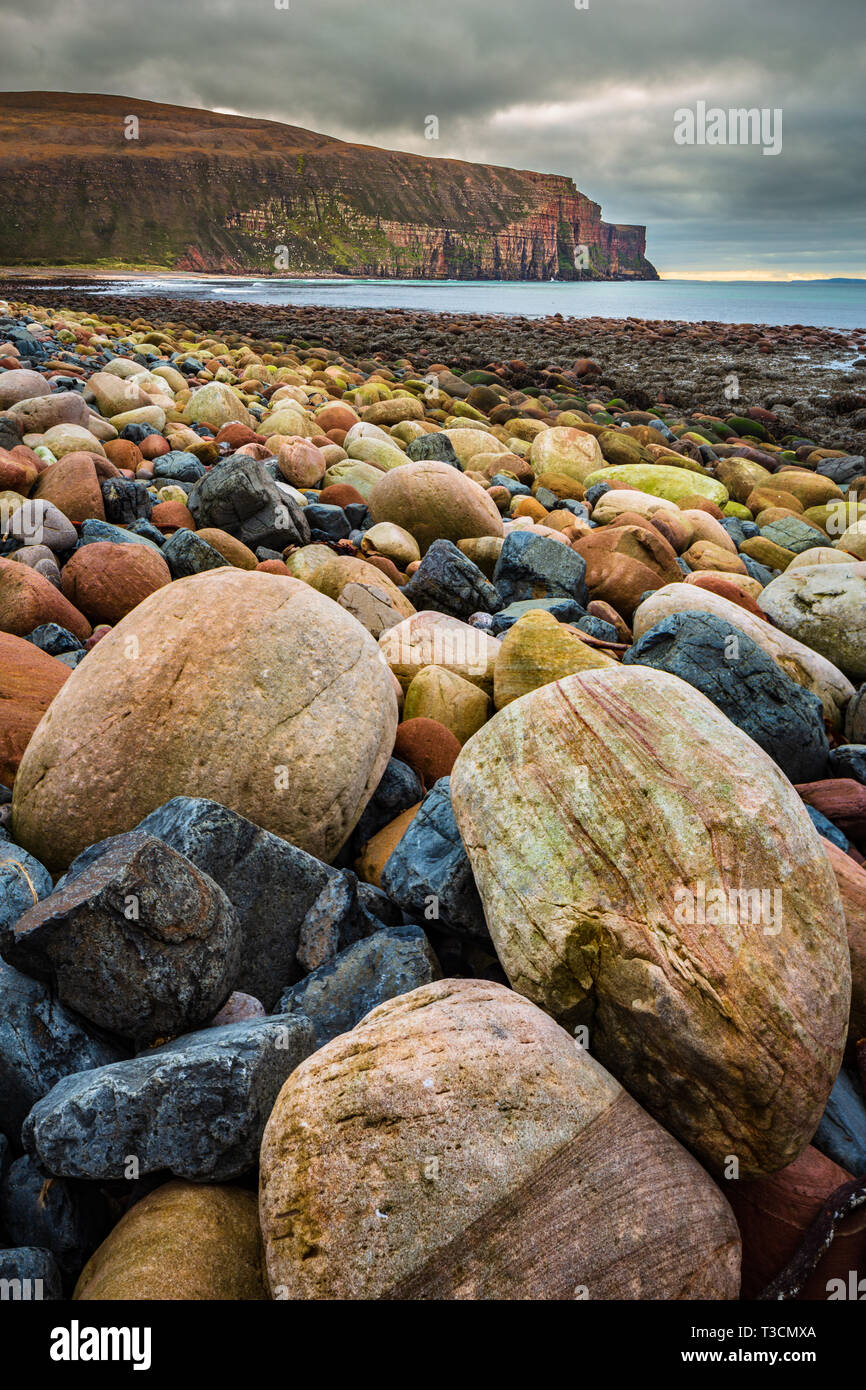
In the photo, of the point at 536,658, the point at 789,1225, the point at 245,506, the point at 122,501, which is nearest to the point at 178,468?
the point at 122,501

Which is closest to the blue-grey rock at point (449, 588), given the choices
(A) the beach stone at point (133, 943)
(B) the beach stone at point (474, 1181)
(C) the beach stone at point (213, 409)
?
(A) the beach stone at point (133, 943)

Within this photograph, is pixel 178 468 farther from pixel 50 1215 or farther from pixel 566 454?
pixel 50 1215

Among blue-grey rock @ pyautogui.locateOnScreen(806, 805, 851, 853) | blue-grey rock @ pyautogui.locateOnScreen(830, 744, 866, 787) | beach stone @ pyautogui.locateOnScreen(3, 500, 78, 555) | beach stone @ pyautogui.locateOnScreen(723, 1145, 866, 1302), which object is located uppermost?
beach stone @ pyautogui.locateOnScreen(3, 500, 78, 555)

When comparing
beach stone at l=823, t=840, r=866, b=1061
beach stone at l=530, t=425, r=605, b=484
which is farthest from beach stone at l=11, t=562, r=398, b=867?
beach stone at l=530, t=425, r=605, b=484

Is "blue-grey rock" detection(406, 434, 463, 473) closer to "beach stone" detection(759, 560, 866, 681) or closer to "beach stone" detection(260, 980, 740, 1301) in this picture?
"beach stone" detection(759, 560, 866, 681)

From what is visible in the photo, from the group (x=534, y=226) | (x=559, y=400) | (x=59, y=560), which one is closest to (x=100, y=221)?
(x=534, y=226)

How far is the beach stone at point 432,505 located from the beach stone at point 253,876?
5001 mm

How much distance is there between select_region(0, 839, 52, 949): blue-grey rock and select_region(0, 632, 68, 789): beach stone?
2.27ft

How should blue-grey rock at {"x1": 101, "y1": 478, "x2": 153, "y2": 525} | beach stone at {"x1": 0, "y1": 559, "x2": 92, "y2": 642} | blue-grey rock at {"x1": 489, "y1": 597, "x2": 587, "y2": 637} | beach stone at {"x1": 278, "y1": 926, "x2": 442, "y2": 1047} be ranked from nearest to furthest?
beach stone at {"x1": 278, "y1": 926, "x2": 442, "y2": 1047}
beach stone at {"x1": 0, "y1": 559, "x2": 92, "y2": 642}
blue-grey rock at {"x1": 489, "y1": 597, "x2": 587, "y2": 637}
blue-grey rock at {"x1": 101, "y1": 478, "x2": 153, "y2": 525}

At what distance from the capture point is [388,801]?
3.73 m

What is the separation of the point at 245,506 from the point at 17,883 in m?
4.31

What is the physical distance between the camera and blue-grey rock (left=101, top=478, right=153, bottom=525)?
6527mm

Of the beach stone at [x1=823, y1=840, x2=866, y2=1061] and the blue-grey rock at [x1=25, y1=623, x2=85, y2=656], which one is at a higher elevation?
the blue-grey rock at [x1=25, y1=623, x2=85, y2=656]

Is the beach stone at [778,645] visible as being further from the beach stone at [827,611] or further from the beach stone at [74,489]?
the beach stone at [74,489]
